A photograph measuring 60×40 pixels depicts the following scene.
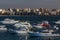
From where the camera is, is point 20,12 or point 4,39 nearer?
point 4,39

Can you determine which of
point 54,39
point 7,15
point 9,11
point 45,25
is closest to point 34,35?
point 54,39

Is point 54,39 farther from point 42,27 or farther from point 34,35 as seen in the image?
point 42,27

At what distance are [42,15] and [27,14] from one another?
Result: 5.50 m

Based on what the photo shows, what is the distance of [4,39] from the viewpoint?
28438 millimetres

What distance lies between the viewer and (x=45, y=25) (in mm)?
39938

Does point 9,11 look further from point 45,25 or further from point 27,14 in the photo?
point 45,25

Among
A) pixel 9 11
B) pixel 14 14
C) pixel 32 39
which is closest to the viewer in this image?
pixel 32 39

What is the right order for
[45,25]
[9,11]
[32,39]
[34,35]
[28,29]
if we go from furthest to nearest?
[9,11]
[45,25]
[28,29]
[34,35]
[32,39]

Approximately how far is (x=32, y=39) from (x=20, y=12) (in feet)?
212

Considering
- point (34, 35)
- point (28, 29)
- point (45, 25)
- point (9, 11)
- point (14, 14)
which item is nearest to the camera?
point (34, 35)

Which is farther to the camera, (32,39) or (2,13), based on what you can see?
(2,13)

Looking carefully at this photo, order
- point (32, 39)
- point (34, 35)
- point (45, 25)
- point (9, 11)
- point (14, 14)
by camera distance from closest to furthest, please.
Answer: point (32, 39) < point (34, 35) < point (45, 25) < point (9, 11) < point (14, 14)

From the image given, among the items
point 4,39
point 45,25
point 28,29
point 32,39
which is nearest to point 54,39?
point 32,39

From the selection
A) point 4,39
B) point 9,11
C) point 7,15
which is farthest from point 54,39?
point 7,15
